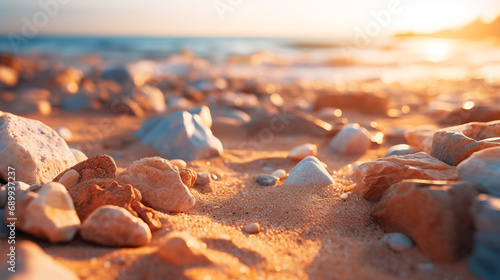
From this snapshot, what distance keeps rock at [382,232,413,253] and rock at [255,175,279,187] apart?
37.2 inches

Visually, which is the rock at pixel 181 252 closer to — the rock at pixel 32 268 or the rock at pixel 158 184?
the rock at pixel 32 268

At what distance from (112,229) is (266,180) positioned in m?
1.19

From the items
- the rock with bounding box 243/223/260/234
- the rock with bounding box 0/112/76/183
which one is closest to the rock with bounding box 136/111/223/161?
the rock with bounding box 0/112/76/183

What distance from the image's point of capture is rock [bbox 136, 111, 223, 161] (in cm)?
286

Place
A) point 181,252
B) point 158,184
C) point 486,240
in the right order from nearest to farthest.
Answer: point 486,240
point 181,252
point 158,184

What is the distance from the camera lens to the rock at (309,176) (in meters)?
2.24

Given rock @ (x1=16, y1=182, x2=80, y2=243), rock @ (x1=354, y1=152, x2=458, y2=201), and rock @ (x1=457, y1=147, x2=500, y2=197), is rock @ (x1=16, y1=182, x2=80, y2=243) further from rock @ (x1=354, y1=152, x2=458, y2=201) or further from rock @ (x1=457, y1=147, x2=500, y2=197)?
rock @ (x1=457, y1=147, x2=500, y2=197)

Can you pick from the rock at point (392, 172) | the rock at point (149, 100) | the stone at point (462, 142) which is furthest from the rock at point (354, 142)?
the rock at point (149, 100)

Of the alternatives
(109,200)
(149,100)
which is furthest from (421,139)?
(149,100)

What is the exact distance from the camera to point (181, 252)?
1.35m

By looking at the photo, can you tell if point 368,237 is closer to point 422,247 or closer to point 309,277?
point 422,247

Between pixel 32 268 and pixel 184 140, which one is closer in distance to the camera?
pixel 32 268

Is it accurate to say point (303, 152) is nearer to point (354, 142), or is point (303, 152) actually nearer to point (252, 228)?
point (354, 142)

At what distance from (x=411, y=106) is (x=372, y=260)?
477cm
